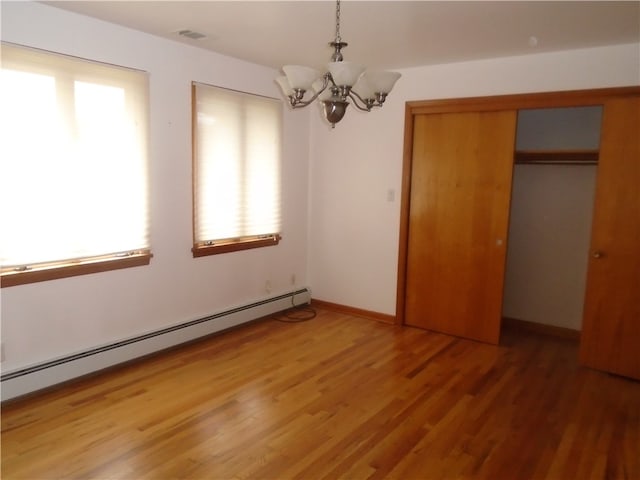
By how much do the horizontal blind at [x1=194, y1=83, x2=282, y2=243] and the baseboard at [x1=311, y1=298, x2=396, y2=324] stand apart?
3.52ft

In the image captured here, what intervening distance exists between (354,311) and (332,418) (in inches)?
90.5

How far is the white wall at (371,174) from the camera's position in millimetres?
4133

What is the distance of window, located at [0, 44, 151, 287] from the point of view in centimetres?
296

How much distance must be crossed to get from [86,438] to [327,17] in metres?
2.95

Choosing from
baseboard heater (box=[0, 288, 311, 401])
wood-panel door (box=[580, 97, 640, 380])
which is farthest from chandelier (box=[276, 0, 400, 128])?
baseboard heater (box=[0, 288, 311, 401])

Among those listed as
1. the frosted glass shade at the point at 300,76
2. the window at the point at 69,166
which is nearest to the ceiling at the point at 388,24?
the window at the point at 69,166

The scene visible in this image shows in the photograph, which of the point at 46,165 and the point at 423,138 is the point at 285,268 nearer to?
the point at 423,138

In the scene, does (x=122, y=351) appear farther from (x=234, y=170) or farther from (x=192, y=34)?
(x=192, y=34)

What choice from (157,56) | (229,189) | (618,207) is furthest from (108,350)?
(618,207)

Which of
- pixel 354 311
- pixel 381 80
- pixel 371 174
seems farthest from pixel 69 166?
pixel 354 311

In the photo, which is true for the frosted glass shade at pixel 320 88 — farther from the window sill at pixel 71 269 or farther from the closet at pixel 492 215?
the closet at pixel 492 215

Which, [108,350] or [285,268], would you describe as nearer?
[108,350]

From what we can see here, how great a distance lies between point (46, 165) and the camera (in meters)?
3.11

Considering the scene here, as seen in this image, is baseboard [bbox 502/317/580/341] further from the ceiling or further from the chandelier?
the chandelier
